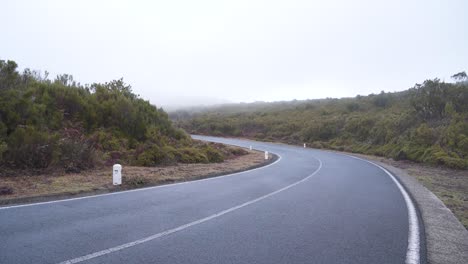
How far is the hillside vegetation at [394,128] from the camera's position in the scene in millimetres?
24395

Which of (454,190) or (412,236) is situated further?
(454,190)

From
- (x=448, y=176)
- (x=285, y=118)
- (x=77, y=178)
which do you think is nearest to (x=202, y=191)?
(x=77, y=178)

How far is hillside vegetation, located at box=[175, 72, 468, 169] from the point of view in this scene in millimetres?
24395

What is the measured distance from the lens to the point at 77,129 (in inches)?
707

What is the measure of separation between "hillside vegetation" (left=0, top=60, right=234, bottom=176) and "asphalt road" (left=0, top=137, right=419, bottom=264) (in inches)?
175

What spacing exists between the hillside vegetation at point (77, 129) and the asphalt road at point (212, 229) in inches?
175

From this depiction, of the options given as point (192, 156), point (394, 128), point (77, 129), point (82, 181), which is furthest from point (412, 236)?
point (394, 128)

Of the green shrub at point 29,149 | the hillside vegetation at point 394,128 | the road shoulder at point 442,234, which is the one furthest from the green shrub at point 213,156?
the hillside vegetation at point 394,128

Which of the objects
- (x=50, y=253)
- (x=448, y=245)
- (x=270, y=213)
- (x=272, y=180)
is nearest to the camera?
(x=50, y=253)

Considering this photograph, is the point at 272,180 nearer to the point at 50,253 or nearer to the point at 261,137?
the point at 50,253

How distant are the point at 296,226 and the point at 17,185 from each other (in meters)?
7.35

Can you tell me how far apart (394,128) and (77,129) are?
28614 millimetres

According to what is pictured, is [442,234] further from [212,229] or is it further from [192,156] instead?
[192,156]

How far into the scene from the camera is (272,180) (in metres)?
13.6
